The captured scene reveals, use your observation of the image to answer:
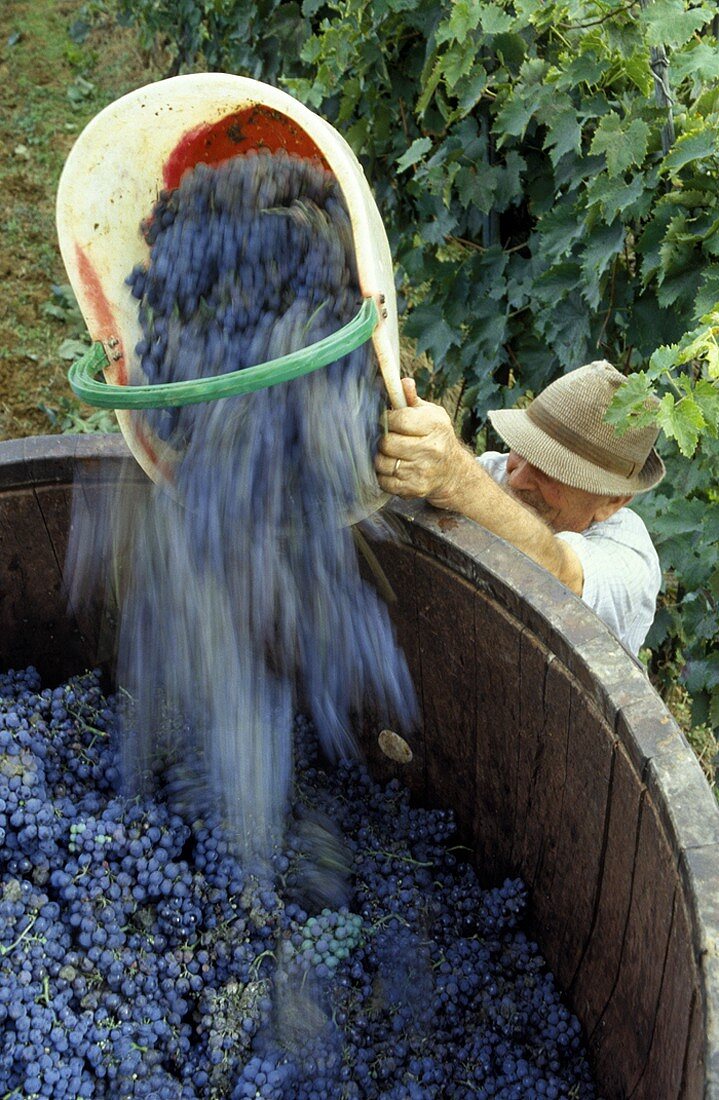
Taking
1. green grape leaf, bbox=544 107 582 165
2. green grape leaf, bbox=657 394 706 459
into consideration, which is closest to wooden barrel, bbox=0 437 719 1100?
green grape leaf, bbox=657 394 706 459

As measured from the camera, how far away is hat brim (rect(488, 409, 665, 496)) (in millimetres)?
2426

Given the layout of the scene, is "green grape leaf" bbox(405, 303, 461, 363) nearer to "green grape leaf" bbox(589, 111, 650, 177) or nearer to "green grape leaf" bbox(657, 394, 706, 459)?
"green grape leaf" bbox(589, 111, 650, 177)

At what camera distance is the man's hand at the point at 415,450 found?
6.06 ft

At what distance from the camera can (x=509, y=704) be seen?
1.97 meters

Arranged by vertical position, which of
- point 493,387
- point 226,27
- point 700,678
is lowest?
point 700,678

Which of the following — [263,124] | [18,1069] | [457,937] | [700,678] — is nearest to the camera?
[18,1069]

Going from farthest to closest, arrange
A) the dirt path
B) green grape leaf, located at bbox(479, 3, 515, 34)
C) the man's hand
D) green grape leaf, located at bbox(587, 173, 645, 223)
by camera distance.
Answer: the dirt path, green grape leaf, located at bbox(479, 3, 515, 34), green grape leaf, located at bbox(587, 173, 645, 223), the man's hand

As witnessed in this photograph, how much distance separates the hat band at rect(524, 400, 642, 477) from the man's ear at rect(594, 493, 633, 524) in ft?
0.20

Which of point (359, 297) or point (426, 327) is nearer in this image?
point (359, 297)

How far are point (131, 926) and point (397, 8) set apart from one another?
8.79 ft

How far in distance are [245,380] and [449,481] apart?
55 cm

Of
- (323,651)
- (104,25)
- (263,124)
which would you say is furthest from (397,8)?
(104,25)

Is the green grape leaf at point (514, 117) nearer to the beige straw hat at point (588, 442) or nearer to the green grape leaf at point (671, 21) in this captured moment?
the green grape leaf at point (671, 21)

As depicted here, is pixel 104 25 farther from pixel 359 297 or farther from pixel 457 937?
pixel 457 937
